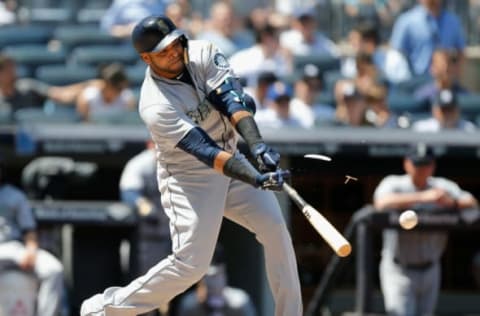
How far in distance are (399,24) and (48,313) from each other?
4.46 metres

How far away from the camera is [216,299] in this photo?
9.65 meters

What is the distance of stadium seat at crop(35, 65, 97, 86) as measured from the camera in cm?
1096

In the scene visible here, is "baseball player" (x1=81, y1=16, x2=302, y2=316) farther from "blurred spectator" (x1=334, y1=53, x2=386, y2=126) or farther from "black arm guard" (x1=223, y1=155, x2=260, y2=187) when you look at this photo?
"blurred spectator" (x1=334, y1=53, x2=386, y2=126)

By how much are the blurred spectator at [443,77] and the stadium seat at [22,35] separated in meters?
3.35

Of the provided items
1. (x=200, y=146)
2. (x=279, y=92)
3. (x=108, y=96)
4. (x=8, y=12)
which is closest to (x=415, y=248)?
(x=279, y=92)

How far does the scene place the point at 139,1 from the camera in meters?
11.7

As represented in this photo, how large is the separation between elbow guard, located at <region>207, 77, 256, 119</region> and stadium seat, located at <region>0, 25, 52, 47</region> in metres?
6.07

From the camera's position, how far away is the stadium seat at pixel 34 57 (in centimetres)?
1129

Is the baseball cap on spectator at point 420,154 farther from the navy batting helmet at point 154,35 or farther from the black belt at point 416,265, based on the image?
the navy batting helmet at point 154,35

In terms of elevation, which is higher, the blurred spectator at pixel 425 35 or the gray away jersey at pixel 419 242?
the blurred spectator at pixel 425 35

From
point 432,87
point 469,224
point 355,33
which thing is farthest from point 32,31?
point 469,224

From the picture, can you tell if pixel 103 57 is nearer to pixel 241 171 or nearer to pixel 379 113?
pixel 379 113

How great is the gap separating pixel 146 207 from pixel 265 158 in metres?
3.84

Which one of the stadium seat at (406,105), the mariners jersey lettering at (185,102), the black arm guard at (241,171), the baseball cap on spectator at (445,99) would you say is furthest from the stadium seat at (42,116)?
the black arm guard at (241,171)
